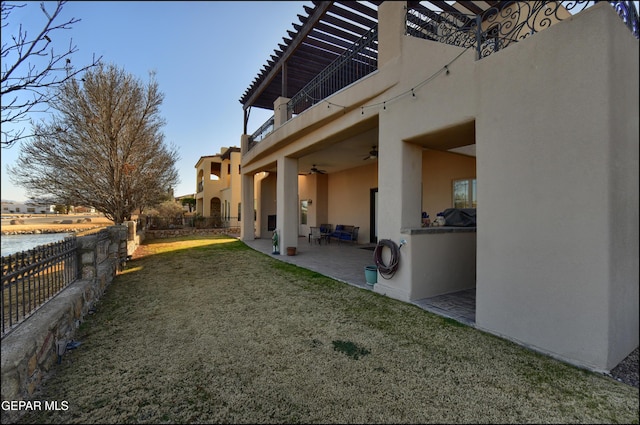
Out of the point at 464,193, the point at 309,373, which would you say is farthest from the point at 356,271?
the point at 309,373

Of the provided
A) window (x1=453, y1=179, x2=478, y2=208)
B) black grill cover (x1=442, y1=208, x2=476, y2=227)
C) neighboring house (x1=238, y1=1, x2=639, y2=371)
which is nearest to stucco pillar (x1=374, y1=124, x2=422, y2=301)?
neighboring house (x1=238, y1=1, x2=639, y2=371)

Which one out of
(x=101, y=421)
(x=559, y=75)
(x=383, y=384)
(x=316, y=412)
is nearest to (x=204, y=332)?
(x=101, y=421)

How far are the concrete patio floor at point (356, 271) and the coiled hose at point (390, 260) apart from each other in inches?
23.5

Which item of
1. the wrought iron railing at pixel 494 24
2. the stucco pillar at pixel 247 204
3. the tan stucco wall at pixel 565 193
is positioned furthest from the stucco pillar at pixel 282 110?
the tan stucco wall at pixel 565 193

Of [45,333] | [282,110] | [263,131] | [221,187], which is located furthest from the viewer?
[221,187]

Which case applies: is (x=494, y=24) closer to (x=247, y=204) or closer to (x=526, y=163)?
(x=526, y=163)

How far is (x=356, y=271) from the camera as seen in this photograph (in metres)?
6.96

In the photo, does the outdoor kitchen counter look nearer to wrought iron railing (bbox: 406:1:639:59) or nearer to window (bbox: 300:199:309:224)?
wrought iron railing (bbox: 406:1:639:59)

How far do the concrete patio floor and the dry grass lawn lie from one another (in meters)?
0.32

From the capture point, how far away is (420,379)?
2574 millimetres

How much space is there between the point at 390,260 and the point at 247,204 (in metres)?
10.0

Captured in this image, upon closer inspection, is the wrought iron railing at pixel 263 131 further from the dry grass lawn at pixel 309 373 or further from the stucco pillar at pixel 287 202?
the dry grass lawn at pixel 309 373

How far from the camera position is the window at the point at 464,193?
7.60m

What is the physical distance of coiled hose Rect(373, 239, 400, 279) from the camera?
15.9ft
